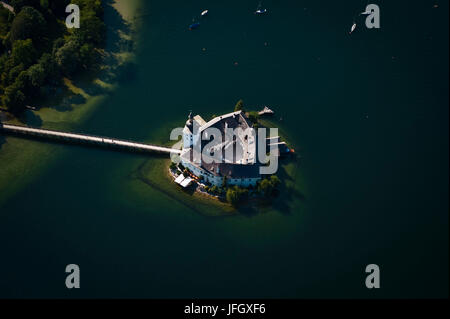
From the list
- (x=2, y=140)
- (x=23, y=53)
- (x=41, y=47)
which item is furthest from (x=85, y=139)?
(x=41, y=47)

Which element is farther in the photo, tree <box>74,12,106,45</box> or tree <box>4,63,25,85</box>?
tree <box>74,12,106,45</box>

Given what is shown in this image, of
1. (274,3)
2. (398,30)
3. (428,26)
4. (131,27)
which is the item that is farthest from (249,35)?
(428,26)

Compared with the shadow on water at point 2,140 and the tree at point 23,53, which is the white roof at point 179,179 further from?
the tree at point 23,53

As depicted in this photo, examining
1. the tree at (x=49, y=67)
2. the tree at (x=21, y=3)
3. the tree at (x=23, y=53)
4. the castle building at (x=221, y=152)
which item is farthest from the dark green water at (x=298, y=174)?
the tree at (x=21, y=3)

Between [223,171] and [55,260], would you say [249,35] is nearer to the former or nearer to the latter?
[223,171]

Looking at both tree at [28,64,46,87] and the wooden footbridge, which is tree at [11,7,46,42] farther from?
the wooden footbridge

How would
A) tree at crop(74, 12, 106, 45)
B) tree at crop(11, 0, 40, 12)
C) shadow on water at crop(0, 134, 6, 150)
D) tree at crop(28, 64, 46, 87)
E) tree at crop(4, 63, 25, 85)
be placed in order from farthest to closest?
tree at crop(11, 0, 40, 12), tree at crop(74, 12, 106, 45), tree at crop(4, 63, 25, 85), tree at crop(28, 64, 46, 87), shadow on water at crop(0, 134, 6, 150)

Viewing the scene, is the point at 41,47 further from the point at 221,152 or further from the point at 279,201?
the point at 279,201

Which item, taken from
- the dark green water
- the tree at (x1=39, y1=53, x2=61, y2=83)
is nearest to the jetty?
the dark green water
